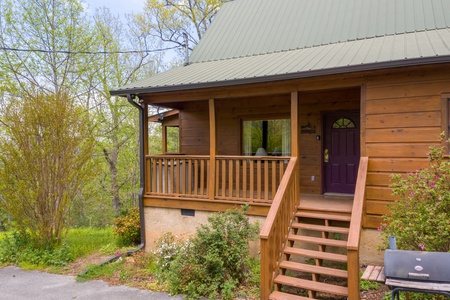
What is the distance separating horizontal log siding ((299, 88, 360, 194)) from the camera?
687 centimetres

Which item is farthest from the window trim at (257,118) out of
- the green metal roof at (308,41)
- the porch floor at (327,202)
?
the porch floor at (327,202)

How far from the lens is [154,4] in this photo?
18.9m

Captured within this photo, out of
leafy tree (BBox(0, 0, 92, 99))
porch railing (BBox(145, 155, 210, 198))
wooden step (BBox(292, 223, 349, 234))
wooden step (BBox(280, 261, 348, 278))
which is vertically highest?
leafy tree (BBox(0, 0, 92, 99))

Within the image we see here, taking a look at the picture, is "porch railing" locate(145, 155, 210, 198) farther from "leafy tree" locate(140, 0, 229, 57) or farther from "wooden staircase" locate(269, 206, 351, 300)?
"leafy tree" locate(140, 0, 229, 57)

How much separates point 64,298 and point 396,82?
587cm

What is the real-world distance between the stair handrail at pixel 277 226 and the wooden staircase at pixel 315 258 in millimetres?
113

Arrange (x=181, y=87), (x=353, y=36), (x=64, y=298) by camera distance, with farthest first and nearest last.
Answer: (x=353, y=36)
(x=181, y=87)
(x=64, y=298)

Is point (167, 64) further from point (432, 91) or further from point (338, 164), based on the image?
point (432, 91)

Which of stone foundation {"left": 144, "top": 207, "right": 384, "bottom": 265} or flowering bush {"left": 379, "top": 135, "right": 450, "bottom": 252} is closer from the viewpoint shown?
flowering bush {"left": 379, "top": 135, "right": 450, "bottom": 252}

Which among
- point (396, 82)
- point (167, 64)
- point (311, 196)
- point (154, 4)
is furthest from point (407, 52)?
point (154, 4)

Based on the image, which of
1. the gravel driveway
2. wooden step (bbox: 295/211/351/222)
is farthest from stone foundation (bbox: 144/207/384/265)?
the gravel driveway

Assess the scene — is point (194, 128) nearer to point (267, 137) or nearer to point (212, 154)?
point (267, 137)

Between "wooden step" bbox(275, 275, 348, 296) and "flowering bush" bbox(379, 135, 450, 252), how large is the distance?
0.97 m

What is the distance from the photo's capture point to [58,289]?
15.8ft
